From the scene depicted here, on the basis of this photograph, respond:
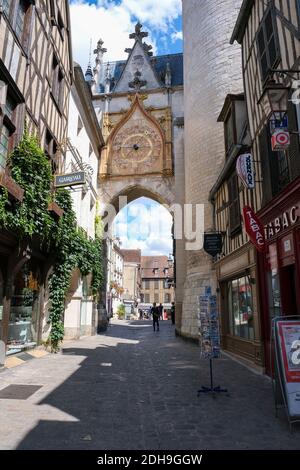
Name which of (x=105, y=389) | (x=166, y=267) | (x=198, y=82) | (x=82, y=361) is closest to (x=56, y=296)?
(x=82, y=361)

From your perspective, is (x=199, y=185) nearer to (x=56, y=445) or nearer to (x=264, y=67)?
(x=264, y=67)

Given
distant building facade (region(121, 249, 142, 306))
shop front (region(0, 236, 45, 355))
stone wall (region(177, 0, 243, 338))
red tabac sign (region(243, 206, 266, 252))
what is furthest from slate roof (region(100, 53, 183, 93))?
distant building facade (region(121, 249, 142, 306))

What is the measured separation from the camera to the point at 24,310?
8.07 m

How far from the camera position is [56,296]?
28.6 feet

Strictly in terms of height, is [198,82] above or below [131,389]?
above

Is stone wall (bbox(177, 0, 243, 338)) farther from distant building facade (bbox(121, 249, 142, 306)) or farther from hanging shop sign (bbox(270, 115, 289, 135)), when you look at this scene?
distant building facade (bbox(121, 249, 142, 306))

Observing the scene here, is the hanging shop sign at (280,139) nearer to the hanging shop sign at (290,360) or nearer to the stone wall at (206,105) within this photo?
the hanging shop sign at (290,360)

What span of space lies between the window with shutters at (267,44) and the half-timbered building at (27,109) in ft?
15.0

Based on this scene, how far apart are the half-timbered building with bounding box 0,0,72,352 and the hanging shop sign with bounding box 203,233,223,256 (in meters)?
4.04

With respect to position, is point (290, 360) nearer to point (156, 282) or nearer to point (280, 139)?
point (280, 139)

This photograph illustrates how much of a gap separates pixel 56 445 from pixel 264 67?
6.38 m

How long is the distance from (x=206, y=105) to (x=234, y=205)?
5.35m

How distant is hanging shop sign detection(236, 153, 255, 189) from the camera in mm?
6340

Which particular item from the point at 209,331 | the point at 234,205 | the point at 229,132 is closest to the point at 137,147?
the point at 229,132
